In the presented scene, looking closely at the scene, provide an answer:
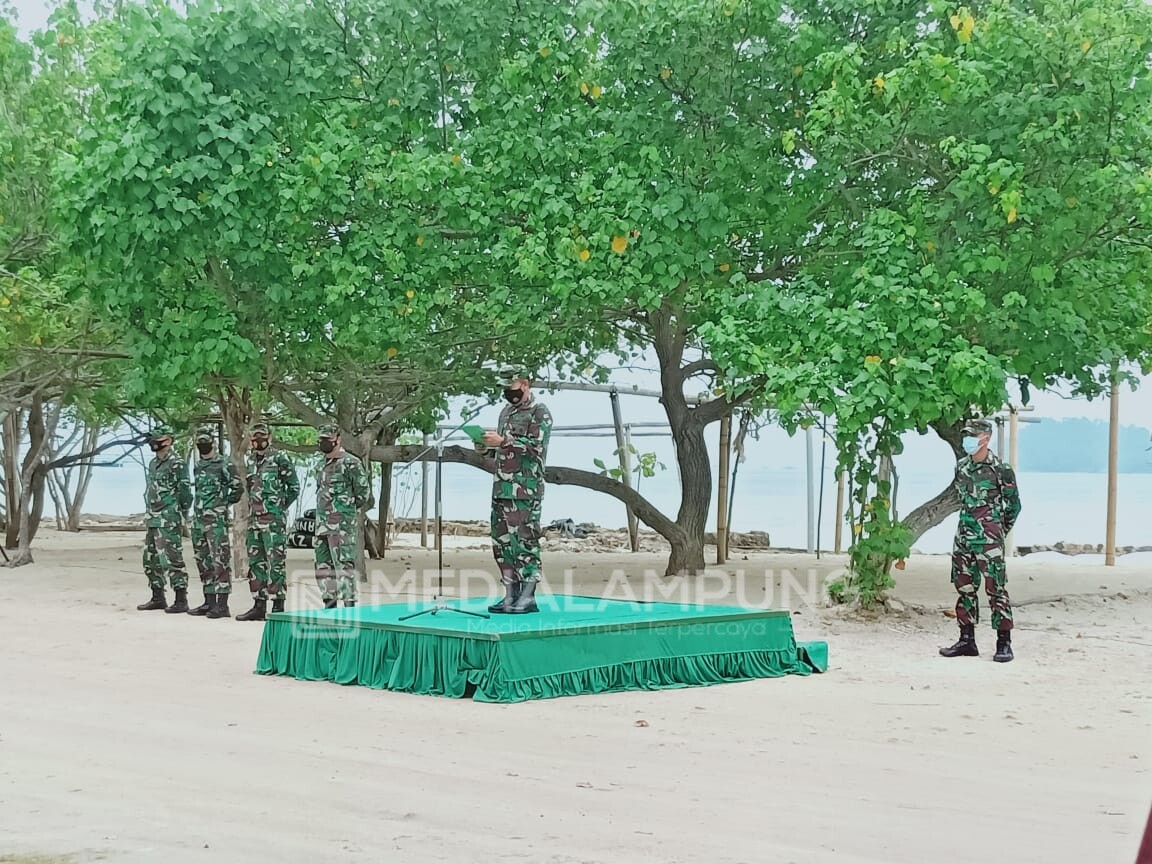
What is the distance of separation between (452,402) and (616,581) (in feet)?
15.3

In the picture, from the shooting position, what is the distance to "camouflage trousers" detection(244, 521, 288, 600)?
10.6 metres

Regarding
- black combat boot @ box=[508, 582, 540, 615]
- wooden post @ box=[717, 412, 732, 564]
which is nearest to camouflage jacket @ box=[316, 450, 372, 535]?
black combat boot @ box=[508, 582, 540, 615]

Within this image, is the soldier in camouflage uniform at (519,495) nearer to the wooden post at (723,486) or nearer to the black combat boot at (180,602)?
the black combat boot at (180,602)

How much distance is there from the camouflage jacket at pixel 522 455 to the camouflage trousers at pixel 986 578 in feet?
8.90

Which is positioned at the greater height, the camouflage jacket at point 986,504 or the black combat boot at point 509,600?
the camouflage jacket at point 986,504

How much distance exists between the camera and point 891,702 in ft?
23.7

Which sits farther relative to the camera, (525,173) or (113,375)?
(113,375)

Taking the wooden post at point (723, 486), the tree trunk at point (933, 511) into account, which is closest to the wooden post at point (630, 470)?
the wooden post at point (723, 486)

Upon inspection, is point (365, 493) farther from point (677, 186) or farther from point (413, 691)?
point (677, 186)

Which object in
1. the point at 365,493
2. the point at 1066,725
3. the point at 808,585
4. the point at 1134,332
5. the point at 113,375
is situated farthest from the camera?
the point at 113,375

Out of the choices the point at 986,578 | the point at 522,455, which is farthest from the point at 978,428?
the point at 522,455

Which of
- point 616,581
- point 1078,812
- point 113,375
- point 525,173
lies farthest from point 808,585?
point 1078,812

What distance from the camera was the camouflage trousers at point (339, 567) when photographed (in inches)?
379

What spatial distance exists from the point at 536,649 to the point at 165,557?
5.48 meters
